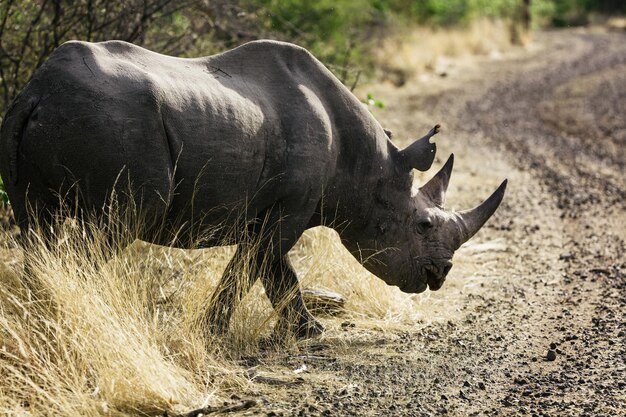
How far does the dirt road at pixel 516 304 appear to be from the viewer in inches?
225

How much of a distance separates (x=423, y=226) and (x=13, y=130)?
2.83 meters

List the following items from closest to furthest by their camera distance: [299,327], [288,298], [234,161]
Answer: [234,161], [288,298], [299,327]

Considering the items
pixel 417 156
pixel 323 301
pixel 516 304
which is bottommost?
pixel 516 304

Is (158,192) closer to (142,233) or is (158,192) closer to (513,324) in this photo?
(142,233)

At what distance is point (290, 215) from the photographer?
633 centimetres

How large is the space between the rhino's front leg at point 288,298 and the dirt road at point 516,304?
16cm

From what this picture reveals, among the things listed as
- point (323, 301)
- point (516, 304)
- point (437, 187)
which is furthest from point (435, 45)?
point (323, 301)

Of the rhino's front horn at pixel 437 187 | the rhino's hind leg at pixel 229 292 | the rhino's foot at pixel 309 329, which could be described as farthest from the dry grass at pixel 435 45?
the rhino's hind leg at pixel 229 292

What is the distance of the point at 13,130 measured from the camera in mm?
5398

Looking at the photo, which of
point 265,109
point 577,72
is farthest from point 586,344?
point 577,72

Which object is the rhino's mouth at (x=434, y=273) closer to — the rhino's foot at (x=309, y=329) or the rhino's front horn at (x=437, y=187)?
the rhino's front horn at (x=437, y=187)

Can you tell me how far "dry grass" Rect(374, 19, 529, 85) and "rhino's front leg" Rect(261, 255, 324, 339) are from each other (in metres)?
14.3

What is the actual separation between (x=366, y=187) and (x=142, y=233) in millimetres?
1649

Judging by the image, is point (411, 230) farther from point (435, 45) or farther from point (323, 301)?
point (435, 45)
